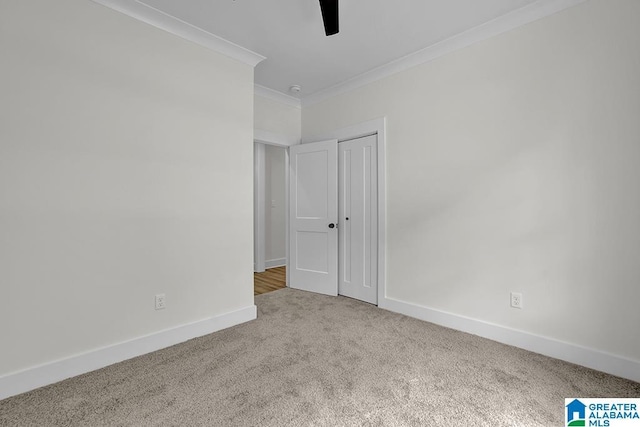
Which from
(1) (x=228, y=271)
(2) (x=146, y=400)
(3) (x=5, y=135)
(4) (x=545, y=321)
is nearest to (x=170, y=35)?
(3) (x=5, y=135)

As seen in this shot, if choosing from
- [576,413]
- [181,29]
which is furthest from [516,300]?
[181,29]

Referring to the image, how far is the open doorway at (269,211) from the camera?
5.19 metres

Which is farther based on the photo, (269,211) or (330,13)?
(269,211)

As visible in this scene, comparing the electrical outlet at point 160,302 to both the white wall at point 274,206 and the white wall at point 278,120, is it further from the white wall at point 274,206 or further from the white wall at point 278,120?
the white wall at point 274,206

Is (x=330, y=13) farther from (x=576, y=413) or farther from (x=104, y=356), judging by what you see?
(x=104, y=356)

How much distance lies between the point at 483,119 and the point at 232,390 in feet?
9.13

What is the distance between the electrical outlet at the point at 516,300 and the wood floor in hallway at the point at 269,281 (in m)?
2.73

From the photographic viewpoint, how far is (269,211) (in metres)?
5.52

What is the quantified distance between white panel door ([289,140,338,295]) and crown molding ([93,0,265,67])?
1.32 metres

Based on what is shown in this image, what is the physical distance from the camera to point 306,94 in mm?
3822

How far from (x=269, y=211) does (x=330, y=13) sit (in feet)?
13.5

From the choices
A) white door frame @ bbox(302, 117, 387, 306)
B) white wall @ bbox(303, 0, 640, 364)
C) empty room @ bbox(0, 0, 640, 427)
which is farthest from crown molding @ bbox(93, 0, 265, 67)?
white wall @ bbox(303, 0, 640, 364)

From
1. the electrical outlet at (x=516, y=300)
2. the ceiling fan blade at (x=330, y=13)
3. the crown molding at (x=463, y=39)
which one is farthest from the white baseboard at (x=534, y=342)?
the ceiling fan blade at (x=330, y=13)

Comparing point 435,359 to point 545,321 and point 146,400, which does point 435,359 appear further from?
point 146,400
